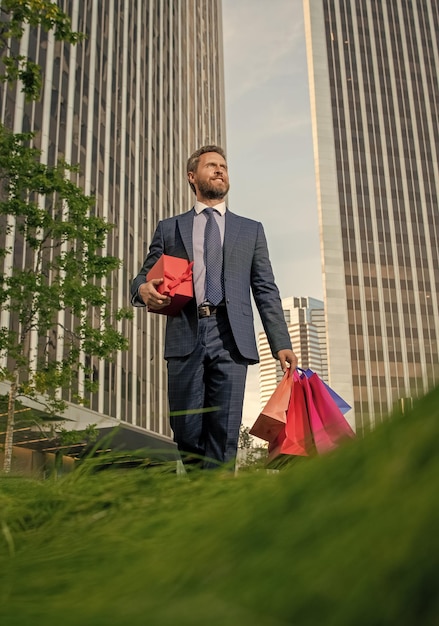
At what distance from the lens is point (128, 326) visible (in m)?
44.6

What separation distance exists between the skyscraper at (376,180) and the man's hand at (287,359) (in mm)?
68326

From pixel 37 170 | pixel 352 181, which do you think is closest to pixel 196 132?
pixel 352 181

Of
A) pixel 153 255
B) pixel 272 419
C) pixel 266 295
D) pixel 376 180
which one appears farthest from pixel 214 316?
pixel 376 180

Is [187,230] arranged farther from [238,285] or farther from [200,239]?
[238,285]

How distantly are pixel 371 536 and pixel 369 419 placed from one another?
1.23 feet

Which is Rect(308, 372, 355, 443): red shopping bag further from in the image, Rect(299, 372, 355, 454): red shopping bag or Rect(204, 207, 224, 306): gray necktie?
Rect(204, 207, 224, 306): gray necktie

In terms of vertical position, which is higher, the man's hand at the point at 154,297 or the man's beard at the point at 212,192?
the man's beard at the point at 212,192

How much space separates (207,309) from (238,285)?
0.96 feet

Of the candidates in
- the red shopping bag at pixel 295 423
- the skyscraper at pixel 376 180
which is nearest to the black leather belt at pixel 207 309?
the red shopping bag at pixel 295 423

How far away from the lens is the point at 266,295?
4.41 meters

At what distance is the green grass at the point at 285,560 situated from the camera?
0.50 m

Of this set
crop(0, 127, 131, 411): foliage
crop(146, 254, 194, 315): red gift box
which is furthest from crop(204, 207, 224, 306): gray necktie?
crop(0, 127, 131, 411): foliage

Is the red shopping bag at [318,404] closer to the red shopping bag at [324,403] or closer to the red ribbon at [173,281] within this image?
the red shopping bag at [324,403]

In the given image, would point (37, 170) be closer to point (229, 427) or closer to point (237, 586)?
point (229, 427)
